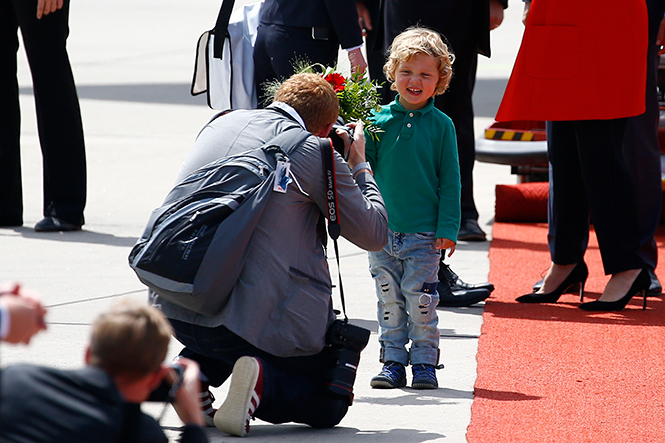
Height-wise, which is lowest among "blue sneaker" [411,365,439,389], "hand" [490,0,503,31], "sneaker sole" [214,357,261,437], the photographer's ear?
"blue sneaker" [411,365,439,389]

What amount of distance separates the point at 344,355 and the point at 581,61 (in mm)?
2180

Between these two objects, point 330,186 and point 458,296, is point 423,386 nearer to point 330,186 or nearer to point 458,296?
point 330,186

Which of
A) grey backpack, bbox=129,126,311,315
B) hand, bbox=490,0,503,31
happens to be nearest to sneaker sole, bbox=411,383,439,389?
grey backpack, bbox=129,126,311,315

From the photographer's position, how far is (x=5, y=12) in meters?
6.17

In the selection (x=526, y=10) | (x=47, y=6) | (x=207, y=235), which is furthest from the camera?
(x=47, y=6)

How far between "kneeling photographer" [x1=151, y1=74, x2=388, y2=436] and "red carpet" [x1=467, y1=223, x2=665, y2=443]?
1.64 ft

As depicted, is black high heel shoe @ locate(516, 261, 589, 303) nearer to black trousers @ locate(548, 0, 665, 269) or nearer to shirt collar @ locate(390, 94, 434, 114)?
black trousers @ locate(548, 0, 665, 269)

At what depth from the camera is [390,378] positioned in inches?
147

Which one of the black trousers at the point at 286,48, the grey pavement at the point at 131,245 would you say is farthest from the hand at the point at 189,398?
the black trousers at the point at 286,48

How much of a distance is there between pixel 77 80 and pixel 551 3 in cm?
1032

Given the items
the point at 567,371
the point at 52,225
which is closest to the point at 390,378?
the point at 567,371

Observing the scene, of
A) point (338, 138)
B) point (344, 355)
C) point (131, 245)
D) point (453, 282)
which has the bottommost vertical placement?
point (131, 245)

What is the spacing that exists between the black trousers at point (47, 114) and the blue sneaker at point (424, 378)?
10.5ft

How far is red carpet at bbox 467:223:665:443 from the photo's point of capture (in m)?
3.27
